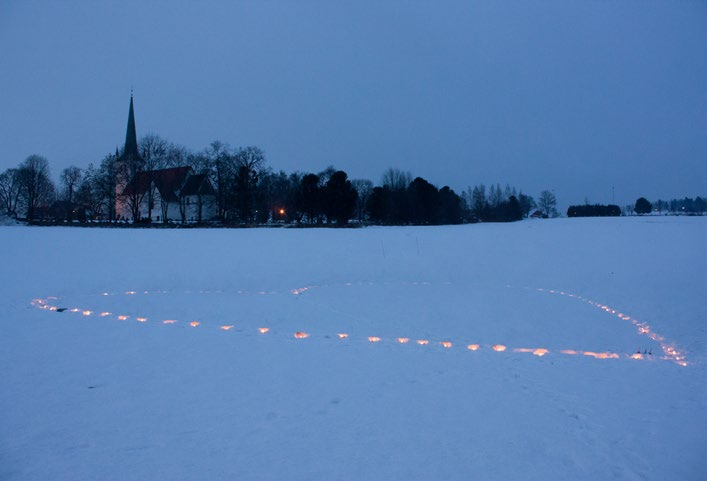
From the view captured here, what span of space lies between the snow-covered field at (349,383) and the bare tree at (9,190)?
68.6m

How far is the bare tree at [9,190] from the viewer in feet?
219

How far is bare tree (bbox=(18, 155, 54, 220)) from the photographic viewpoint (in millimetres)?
62062

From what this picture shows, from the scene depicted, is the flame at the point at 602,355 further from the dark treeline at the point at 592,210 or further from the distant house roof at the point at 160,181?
the dark treeline at the point at 592,210

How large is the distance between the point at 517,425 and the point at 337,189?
186 ft

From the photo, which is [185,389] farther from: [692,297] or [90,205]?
[90,205]

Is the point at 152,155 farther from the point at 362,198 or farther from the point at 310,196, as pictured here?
the point at 362,198

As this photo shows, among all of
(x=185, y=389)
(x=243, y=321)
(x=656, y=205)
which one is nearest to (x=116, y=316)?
(x=243, y=321)

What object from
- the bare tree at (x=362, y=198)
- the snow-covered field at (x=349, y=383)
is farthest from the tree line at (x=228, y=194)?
the snow-covered field at (x=349, y=383)

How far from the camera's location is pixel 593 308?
10.5 metres

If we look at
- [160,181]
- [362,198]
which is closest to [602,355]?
[160,181]

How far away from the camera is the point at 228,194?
195 ft

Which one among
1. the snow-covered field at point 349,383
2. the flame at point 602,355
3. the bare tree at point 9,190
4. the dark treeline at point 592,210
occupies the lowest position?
the flame at point 602,355

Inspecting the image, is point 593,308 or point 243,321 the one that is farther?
point 593,308

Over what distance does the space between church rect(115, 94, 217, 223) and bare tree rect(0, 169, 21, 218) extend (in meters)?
15.1
